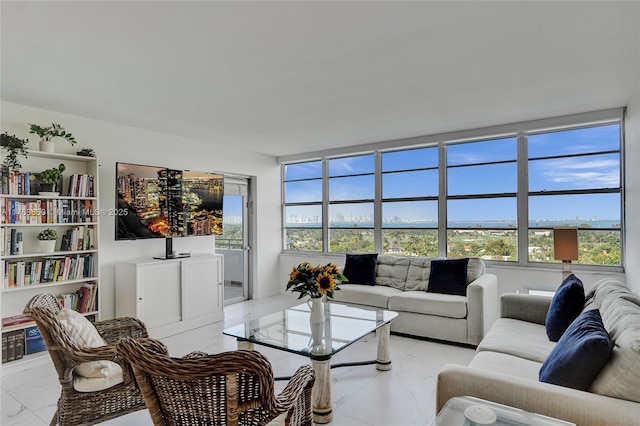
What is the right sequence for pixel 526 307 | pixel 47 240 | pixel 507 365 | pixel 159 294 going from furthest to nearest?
pixel 159 294 < pixel 47 240 < pixel 526 307 < pixel 507 365

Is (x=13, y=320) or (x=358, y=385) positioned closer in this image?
(x=358, y=385)

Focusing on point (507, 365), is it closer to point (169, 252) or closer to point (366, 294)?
point (366, 294)

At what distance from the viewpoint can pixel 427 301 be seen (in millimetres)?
3875

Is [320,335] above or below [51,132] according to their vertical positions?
below

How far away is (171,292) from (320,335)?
2330mm

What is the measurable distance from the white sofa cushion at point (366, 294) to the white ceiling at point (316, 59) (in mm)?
2061

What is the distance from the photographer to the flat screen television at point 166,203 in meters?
4.17

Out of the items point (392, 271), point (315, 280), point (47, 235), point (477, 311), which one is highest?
point (47, 235)

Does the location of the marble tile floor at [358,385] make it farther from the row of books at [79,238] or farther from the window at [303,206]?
the window at [303,206]

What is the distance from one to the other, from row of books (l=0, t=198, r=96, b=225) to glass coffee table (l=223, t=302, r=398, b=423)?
6.96 ft

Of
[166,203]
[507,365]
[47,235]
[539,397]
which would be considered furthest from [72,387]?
[166,203]

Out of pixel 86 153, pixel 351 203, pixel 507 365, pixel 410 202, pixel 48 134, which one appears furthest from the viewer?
pixel 351 203

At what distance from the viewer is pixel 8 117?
3.42 meters

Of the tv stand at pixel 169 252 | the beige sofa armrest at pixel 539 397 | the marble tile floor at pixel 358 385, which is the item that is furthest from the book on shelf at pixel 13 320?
the beige sofa armrest at pixel 539 397
